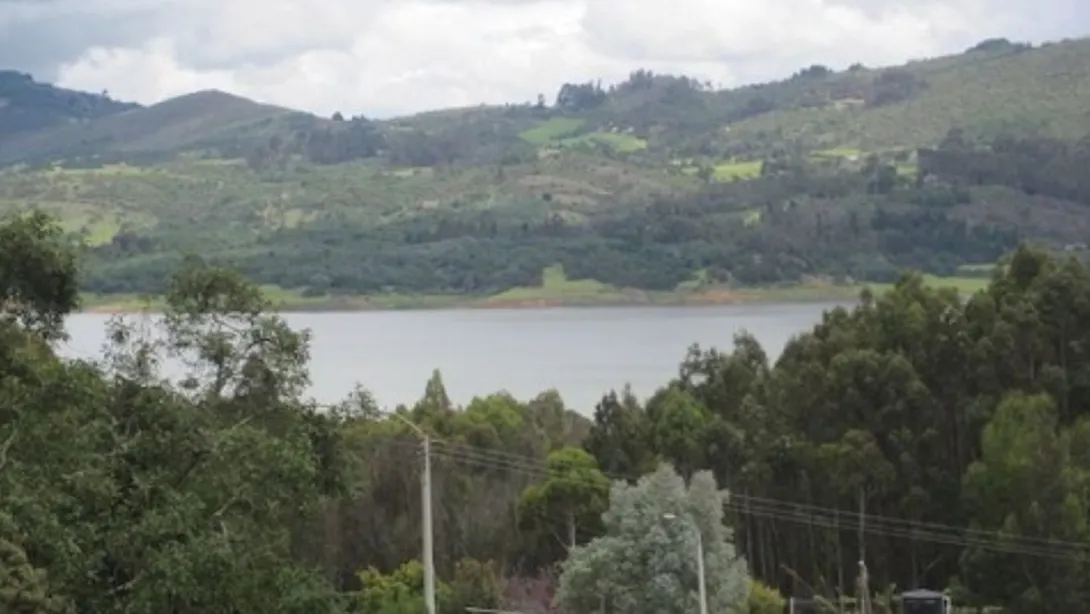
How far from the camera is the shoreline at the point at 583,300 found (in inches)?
6526

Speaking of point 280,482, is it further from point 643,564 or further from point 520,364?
point 520,364

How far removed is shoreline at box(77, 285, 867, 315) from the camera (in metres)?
166

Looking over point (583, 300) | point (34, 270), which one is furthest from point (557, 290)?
point (34, 270)

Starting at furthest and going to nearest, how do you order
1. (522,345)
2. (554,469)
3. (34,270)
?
1. (522,345)
2. (554,469)
3. (34,270)

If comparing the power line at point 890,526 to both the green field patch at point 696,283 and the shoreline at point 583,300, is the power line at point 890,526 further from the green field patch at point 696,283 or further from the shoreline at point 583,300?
the green field patch at point 696,283

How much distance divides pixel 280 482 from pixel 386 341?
421ft

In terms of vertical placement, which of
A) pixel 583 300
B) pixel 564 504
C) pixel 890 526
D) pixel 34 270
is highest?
pixel 34 270

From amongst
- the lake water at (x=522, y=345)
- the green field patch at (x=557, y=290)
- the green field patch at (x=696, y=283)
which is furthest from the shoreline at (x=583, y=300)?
the lake water at (x=522, y=345)

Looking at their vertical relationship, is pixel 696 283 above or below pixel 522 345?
above

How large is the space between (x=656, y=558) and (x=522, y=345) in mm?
105269

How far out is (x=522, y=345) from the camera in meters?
139

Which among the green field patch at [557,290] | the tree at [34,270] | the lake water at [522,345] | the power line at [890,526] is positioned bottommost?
the lake water at [522,345]

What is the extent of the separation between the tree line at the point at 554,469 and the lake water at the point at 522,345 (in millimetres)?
23397

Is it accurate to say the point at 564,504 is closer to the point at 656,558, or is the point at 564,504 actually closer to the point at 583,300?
the point at 656,558
